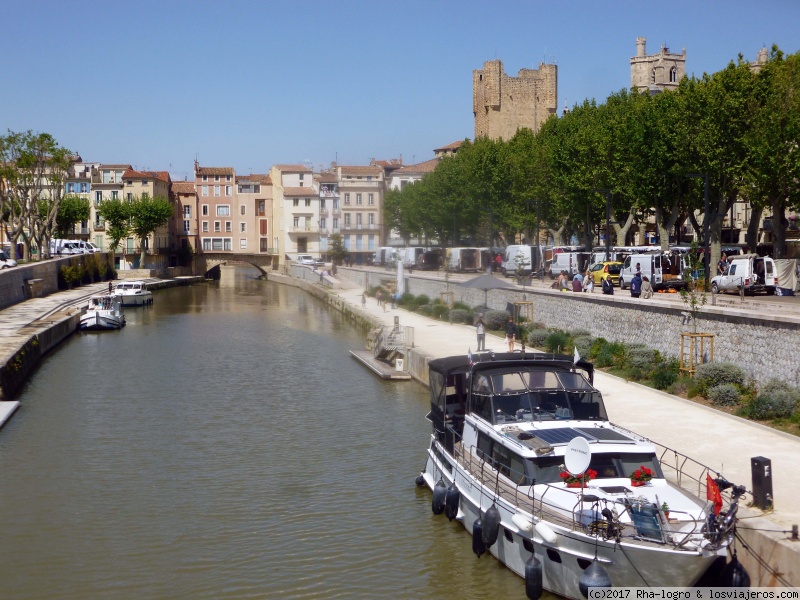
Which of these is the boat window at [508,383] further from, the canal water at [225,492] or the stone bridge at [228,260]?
the stone bridge at [228,260]

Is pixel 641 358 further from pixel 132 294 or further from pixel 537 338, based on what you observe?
pixel 132 294

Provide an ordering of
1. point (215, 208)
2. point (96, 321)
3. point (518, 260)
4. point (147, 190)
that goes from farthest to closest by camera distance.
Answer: point (215, 208) → point (147, 190) → point (518, 260) → point (96, 321)

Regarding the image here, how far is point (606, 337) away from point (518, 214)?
128 feet

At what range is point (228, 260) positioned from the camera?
387 ft

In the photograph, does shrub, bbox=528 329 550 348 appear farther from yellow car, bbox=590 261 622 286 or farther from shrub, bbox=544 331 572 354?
yellow car, bbox=590 261 622 286

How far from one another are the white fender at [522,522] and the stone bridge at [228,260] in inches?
4120

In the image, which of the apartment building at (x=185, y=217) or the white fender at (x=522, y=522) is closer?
the white fender at (x=522, y=522)

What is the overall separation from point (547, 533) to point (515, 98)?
105 m

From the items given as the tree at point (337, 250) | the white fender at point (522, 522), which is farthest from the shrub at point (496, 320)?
the tree at point (337, 250)

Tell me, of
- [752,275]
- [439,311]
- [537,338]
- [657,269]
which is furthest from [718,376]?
[439,311]

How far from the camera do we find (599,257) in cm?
5300

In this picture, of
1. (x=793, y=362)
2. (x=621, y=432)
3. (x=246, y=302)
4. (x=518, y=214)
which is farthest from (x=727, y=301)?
(x=246, y=302)

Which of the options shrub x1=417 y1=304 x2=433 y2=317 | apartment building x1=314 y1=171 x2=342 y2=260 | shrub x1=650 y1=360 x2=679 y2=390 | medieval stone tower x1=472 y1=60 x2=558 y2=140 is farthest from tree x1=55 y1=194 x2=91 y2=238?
shrub x1=650 y1=360 x2=679 y2=390

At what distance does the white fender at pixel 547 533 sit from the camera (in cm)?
1333
